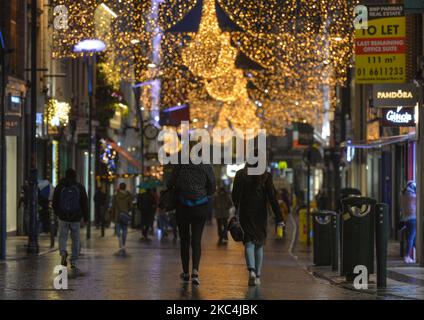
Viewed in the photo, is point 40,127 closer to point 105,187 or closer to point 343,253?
point 105,187

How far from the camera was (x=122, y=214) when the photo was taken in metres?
31.2

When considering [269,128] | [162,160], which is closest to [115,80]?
[162,160]

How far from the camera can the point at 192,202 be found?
57.8ft

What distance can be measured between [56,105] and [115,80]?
14.5 metres

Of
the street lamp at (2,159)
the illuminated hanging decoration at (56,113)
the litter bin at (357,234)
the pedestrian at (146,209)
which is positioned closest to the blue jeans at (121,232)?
the street lamp at (2,159)

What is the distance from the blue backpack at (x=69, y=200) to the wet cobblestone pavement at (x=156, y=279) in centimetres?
108

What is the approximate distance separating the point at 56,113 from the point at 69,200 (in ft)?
79.5

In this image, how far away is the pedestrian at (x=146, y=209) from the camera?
39.5 m

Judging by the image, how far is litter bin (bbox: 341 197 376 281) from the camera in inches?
737

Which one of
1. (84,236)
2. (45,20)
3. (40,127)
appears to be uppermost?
(45,20)

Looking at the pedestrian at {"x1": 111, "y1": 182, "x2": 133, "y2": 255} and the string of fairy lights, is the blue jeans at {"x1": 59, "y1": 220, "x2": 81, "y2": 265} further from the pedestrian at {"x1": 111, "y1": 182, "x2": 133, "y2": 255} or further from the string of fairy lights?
the pedestrian at {"x1": 111, "y1": 182, "x2": 133, "y2": 255}

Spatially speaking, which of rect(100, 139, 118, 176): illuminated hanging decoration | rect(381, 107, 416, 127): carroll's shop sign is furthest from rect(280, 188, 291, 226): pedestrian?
rect(381, 107, 416, 127): carroll's shop sign

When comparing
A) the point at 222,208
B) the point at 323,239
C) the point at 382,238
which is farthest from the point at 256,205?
the point at 222,208

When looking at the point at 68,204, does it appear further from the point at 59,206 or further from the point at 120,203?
the point at 120,203
